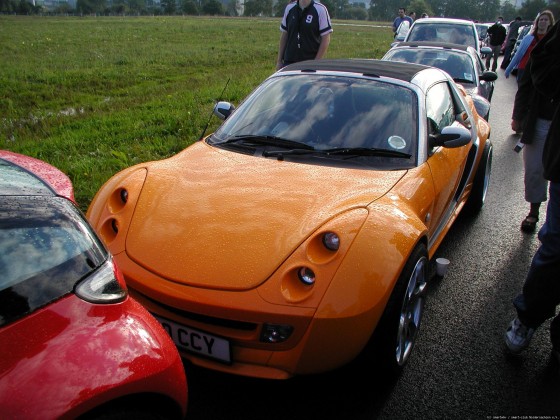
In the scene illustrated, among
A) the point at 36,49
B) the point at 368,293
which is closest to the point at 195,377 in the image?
the point at 368,293

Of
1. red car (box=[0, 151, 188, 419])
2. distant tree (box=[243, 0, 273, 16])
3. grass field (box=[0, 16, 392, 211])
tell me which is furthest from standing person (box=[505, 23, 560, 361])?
distant tree (box=[243, 0, 273, 16])

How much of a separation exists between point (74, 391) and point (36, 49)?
22.0 metres

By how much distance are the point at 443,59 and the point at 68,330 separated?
7414 mm

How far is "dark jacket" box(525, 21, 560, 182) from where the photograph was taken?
8.80 ft

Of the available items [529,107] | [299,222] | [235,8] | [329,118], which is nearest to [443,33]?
[529,107]

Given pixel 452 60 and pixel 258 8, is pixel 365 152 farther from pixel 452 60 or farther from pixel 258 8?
pixel 258 8

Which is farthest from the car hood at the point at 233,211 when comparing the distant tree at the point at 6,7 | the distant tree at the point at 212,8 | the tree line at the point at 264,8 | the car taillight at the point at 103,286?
the distant tree at the point at 212,8

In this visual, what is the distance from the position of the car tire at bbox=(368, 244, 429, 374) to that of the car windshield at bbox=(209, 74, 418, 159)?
84 centimetres

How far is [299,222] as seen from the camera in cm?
257

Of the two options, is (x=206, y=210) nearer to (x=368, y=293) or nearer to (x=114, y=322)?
(x=368, y=293)

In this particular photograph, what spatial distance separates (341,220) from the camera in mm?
2533

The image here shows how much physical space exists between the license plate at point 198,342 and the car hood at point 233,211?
8.4 inches

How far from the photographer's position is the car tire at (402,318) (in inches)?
92.5

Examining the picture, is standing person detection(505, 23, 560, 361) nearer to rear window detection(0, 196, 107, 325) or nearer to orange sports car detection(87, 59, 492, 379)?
orange sports car detection(87, 59, 492, 379)
